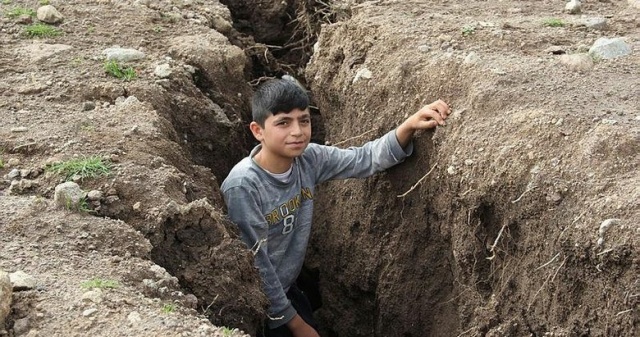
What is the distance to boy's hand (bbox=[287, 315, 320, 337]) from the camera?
205 inches

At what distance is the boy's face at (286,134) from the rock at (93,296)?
5.36 ft

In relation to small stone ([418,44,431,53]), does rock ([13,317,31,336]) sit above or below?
below

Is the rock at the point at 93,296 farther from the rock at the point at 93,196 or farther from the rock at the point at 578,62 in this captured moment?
the rock at the point at 578,62

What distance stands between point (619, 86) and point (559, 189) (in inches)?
35.9

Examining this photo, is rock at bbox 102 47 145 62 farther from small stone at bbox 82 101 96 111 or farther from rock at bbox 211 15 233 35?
rock at bbox 211 15 233 35

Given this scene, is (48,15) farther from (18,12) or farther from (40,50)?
(40,50)

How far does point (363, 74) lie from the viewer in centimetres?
571

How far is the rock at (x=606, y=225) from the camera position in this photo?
385cm

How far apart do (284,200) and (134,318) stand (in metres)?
1.80

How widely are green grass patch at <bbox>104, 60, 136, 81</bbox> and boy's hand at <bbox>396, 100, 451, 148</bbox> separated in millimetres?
1762

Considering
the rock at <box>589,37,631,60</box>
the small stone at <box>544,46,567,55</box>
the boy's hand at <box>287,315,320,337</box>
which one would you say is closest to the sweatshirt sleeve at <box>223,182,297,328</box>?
the boy's hand at <box>287,315,320,337</box>

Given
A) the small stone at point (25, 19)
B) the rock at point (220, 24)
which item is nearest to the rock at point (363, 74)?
the rock at point (220, 24)

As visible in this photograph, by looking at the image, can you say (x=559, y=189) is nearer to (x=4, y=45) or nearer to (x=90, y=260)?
(x=90, y=260)

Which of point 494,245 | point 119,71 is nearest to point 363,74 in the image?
point 119,71
